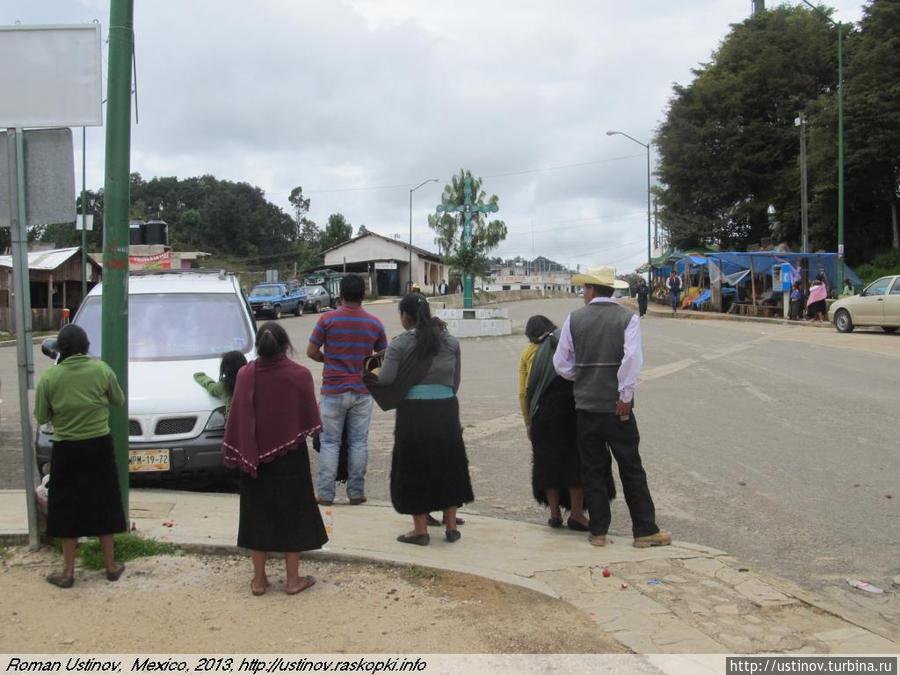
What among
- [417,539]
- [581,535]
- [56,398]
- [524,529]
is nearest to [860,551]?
[581,535]

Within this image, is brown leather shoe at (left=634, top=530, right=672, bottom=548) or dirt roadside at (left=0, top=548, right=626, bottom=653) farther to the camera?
brown leather shoe at (left=634, top=530, right=672, bottom=548)

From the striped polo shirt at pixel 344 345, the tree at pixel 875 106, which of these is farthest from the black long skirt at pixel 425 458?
the tree at pixel 875 106

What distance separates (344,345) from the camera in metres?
6.27

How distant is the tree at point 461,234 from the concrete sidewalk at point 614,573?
2352 centimetres

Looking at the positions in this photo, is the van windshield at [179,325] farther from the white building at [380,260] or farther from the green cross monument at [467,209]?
the white building at [380,260]

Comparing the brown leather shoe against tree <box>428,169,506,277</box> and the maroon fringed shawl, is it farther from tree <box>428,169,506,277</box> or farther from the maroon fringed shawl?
tree <box>428,169,506,277</box>

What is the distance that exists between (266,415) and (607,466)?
7.81 ft

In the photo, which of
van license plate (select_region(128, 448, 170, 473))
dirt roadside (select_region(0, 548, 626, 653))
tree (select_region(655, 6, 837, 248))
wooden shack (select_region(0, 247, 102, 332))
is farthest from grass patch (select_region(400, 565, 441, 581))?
tree (select_region(655, 6, 837, 248))

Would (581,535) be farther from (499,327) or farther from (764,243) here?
(764,243)

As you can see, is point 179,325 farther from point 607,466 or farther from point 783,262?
point 783,262

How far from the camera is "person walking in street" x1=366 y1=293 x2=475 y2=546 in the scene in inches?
207

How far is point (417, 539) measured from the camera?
17.8 ft
